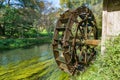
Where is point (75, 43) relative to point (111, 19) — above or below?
below

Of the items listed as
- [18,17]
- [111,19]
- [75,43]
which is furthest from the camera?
[18,17]

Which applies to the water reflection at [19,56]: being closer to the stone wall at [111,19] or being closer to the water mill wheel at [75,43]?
the water mill wheel at [75,43]

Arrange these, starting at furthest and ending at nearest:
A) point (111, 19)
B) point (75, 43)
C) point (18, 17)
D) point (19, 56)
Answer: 1. point (18, 17)
2. point (19, 56)
3. point (75, 43)
4. point (111, 19)

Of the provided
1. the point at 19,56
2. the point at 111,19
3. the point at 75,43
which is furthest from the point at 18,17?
the point at 111,19

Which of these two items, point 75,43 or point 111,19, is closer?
point 111,19

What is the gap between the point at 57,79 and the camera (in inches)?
303

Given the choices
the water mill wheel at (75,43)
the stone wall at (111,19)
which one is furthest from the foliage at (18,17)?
the stone wall at (111,19)

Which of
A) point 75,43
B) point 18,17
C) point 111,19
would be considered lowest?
point 75,43

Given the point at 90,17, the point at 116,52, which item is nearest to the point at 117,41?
the point at 116,52

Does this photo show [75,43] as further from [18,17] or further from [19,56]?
[18,17]

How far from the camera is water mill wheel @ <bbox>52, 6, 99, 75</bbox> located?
7930mm

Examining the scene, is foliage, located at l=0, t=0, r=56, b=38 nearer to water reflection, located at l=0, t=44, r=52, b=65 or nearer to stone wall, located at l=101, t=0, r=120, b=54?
water reflection, located at l=0, t=44, r=52, b=65

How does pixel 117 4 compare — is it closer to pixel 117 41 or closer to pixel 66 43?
pixel 117 41

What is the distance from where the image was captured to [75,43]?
7844mm
